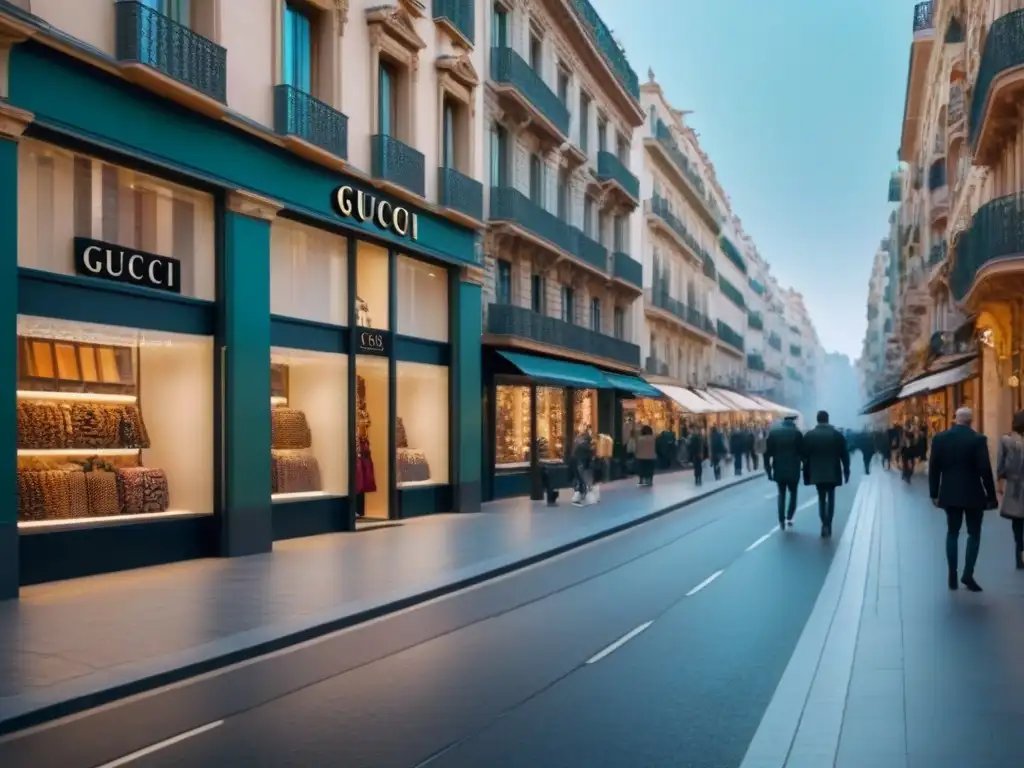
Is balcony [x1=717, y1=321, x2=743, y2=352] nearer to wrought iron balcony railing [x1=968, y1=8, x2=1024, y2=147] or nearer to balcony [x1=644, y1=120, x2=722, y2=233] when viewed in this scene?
balcony [x1=644, y1=120, x2=722, y2=233]

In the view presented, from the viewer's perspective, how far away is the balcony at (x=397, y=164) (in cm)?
2064

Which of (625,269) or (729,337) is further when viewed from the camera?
(729,337)

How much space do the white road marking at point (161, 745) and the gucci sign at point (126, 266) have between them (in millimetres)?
7998

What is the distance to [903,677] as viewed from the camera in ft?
26.5

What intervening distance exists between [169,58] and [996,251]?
15844 mm

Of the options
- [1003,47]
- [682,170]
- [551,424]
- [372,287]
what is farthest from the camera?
[682,170]

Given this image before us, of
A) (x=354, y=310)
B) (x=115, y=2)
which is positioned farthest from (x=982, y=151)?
(x=115, y=2)

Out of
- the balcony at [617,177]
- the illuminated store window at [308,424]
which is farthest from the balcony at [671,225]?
the illuminated store window at [308,424]

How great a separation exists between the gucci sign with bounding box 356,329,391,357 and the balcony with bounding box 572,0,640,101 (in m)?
17.1

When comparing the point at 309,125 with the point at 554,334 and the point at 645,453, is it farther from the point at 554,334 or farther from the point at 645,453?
the point at 645,453

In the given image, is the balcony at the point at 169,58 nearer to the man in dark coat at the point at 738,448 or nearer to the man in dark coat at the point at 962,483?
the man in dark coat at the point at 962,483

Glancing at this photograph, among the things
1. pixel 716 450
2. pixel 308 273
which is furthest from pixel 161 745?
pixel 716 450

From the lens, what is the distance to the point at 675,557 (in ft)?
54.3

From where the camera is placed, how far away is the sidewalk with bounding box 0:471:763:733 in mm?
8227
